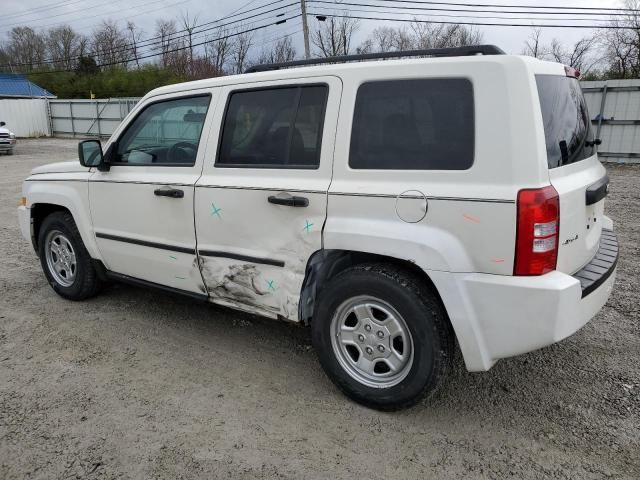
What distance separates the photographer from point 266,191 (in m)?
3.14

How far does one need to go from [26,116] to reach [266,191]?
33882 mm

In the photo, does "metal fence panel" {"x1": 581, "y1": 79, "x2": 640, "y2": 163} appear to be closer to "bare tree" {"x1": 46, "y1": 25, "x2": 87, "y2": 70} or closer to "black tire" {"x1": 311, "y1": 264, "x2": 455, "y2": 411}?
"black tire" {"x1": 311, "y1": 264, "x2": 455, "y2": 411}

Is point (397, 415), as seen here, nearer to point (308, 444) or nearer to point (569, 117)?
point (308, 444)

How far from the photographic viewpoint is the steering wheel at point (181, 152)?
363 cm

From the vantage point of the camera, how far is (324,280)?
3.13 m

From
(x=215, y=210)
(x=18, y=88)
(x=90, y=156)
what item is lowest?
(x=215, y=210)

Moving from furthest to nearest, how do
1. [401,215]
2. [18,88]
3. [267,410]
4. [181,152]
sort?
1. [18,88]
2. [181,152]
3. [267,410]
4. [401,215]

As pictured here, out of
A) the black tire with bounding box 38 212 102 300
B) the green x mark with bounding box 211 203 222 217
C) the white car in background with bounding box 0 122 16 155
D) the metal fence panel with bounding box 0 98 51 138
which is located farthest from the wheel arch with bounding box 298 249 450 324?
the metal fence panel with bounding box 0 98 51 138

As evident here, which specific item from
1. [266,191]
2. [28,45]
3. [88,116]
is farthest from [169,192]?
[28,45]

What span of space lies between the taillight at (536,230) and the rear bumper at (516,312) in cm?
6

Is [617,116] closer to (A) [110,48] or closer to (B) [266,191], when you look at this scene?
(B) [266,191]

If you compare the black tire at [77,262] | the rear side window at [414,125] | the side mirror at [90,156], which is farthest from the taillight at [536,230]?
the black tire at [77,262]

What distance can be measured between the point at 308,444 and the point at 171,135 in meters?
2.49

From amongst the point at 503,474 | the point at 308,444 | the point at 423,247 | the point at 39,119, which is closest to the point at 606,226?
the point at 423,247
